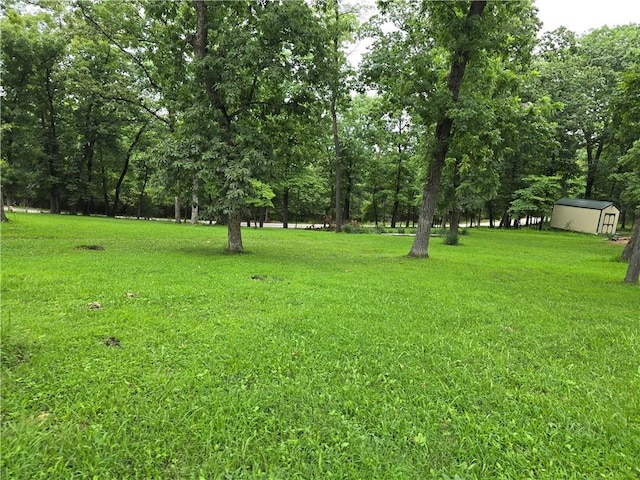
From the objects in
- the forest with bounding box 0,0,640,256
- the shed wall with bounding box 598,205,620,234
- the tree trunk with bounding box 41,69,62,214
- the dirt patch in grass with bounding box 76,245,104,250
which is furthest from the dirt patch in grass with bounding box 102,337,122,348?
the shed wall with bounding box 598,205,620,234

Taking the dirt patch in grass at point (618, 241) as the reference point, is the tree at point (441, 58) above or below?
above

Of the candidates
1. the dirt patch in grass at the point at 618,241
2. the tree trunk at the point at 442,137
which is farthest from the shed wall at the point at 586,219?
the tree trunk at the point at 442,137

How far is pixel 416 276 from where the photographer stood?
301 inches

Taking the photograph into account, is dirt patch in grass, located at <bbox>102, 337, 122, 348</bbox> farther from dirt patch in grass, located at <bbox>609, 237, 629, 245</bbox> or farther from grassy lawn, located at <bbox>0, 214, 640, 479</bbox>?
dirt patch in grass, located at <bbox>609, 237, 629, 245</bbox>

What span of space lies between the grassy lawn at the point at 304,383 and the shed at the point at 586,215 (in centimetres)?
2958

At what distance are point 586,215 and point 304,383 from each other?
3537cm

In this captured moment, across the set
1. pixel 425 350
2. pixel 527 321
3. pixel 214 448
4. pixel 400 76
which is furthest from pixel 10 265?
pixel 400 76

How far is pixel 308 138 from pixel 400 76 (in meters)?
3.13

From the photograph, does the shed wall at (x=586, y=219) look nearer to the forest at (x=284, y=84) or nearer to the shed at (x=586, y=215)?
the shed at (x=586, y=215)

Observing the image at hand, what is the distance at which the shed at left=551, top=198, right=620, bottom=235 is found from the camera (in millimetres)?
29266

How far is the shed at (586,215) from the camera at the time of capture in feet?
96.0

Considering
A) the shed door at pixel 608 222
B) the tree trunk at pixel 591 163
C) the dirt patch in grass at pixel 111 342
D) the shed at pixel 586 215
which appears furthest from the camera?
the shed door at pixel 608 222

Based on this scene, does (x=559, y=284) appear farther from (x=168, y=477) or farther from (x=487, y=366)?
(x=168, y=477)

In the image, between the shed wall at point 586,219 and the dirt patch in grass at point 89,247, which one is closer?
the dirt patch in grass at point 89,247
